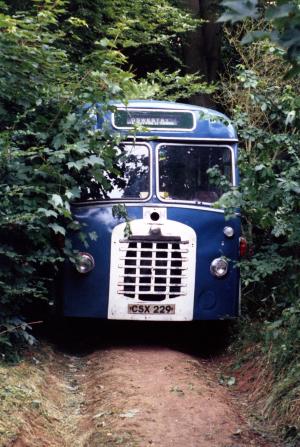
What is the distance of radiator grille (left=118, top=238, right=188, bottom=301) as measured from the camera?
8125 mm

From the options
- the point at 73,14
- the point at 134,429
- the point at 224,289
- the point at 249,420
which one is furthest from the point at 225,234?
the point at 73,14

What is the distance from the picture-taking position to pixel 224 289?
8.38 m

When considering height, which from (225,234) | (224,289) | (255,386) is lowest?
(255,386)

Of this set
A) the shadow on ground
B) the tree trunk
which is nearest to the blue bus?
the shadow on ground

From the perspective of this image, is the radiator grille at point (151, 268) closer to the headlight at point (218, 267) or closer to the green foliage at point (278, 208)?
the headlight at point (218, 267)

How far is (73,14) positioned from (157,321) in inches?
230

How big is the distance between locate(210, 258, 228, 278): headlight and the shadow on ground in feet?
3.00

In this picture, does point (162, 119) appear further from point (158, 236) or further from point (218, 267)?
point (218, 267)

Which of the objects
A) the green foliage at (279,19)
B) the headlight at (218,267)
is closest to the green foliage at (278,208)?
the headlight at (218,267)

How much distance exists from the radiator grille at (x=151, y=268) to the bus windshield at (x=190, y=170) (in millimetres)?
653

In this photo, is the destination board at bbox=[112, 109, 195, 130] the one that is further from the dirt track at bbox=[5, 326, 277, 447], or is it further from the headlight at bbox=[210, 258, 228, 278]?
the dirt track at bbox=[5, 326, 277, 447]

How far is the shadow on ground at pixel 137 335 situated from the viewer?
8.80m

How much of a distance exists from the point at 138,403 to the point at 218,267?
2642 mm

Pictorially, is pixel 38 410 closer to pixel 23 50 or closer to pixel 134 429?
pixel 134 429
